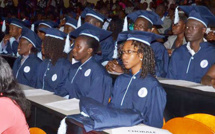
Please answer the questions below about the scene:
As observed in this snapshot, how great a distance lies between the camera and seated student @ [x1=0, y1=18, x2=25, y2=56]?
18.9ft

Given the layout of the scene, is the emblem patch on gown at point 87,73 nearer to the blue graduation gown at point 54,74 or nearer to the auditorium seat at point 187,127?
the blue graduation gown at point 54,74

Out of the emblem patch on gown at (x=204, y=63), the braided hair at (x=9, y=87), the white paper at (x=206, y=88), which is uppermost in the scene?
the braided hair at (x=9, y=87)

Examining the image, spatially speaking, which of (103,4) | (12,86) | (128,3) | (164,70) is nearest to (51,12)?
(103,4)

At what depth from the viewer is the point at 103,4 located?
1080cm

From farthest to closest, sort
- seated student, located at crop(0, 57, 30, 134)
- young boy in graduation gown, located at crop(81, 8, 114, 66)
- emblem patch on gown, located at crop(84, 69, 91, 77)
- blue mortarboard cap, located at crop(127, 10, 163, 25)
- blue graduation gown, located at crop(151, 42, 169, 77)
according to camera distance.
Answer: young boy in graduation gown, located at crop(81, 8, 114, 66)
blue mortarboard cap, located at crop(127, 10, 163, 25)
blue graduation gown, located at crop(151, 42, 169, 77)
emblem patch on gown, located at crop(84, 69, 91, 77)
seated student, located at crop(0, 57, 30, 134)

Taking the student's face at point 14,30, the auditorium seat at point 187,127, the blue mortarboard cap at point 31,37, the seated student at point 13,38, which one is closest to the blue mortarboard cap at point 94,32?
the blue mortarboard cap at point 31,37

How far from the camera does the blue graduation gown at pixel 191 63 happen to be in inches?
149

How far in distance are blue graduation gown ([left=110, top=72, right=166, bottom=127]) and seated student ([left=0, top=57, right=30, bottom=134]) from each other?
3.73ft

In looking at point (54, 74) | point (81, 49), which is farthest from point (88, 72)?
point (54, 74)

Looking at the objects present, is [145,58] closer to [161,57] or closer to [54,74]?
[54,74]

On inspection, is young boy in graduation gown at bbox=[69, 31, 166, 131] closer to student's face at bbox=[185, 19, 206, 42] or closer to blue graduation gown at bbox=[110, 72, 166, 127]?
blue graduation gown at bbox=[110, 72, 166, 127]

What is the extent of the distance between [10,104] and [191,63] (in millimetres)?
2818

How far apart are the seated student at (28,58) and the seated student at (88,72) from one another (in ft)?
2.79

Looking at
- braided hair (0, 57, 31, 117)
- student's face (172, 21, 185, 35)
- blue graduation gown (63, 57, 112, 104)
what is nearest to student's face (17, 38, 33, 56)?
blue graduation gown (63, 57, 112, 104)
